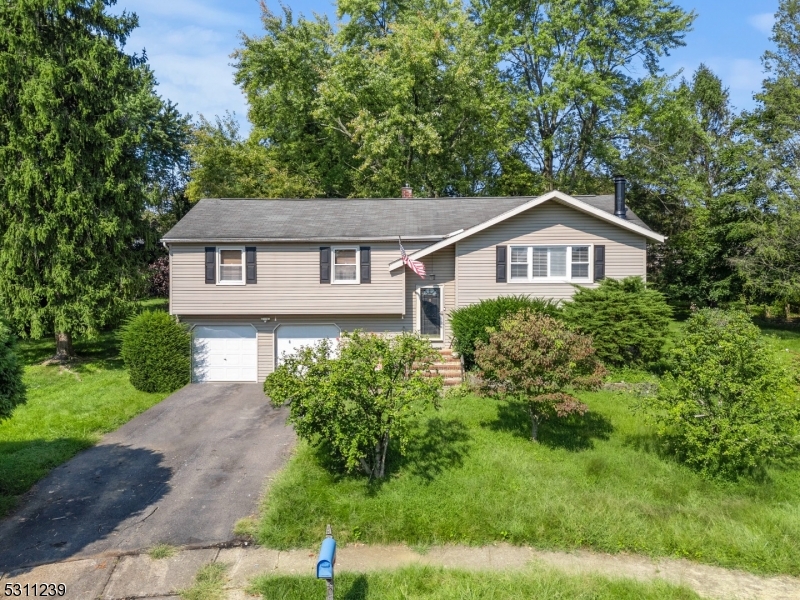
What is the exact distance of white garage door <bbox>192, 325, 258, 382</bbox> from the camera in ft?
61.1

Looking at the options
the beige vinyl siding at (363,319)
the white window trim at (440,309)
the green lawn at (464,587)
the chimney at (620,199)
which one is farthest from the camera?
the chimney at (620,199)

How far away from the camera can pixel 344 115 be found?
30172 millimetres

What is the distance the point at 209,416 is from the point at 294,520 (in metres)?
6.86

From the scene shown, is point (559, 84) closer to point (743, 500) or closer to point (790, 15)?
point (790, 15)

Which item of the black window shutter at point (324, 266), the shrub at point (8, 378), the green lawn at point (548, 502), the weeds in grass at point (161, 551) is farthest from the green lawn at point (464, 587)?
the black window shutter at point (324, 266)

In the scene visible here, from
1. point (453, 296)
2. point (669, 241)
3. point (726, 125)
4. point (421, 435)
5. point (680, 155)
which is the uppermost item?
point (726, 125)

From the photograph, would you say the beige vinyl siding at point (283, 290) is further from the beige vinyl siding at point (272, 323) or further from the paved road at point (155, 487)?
the paved road at point (155, 487)

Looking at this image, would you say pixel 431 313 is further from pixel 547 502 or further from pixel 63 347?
pixel 63 347

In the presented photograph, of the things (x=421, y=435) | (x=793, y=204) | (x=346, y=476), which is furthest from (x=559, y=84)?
(x=346, y=476)

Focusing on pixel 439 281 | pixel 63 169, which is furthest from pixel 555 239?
pixel 63 169

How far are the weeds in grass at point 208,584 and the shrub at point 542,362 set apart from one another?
261 inches

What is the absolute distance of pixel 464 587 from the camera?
7.34 m

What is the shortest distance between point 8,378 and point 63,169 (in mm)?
12378

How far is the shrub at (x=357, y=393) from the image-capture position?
31.6 ft
